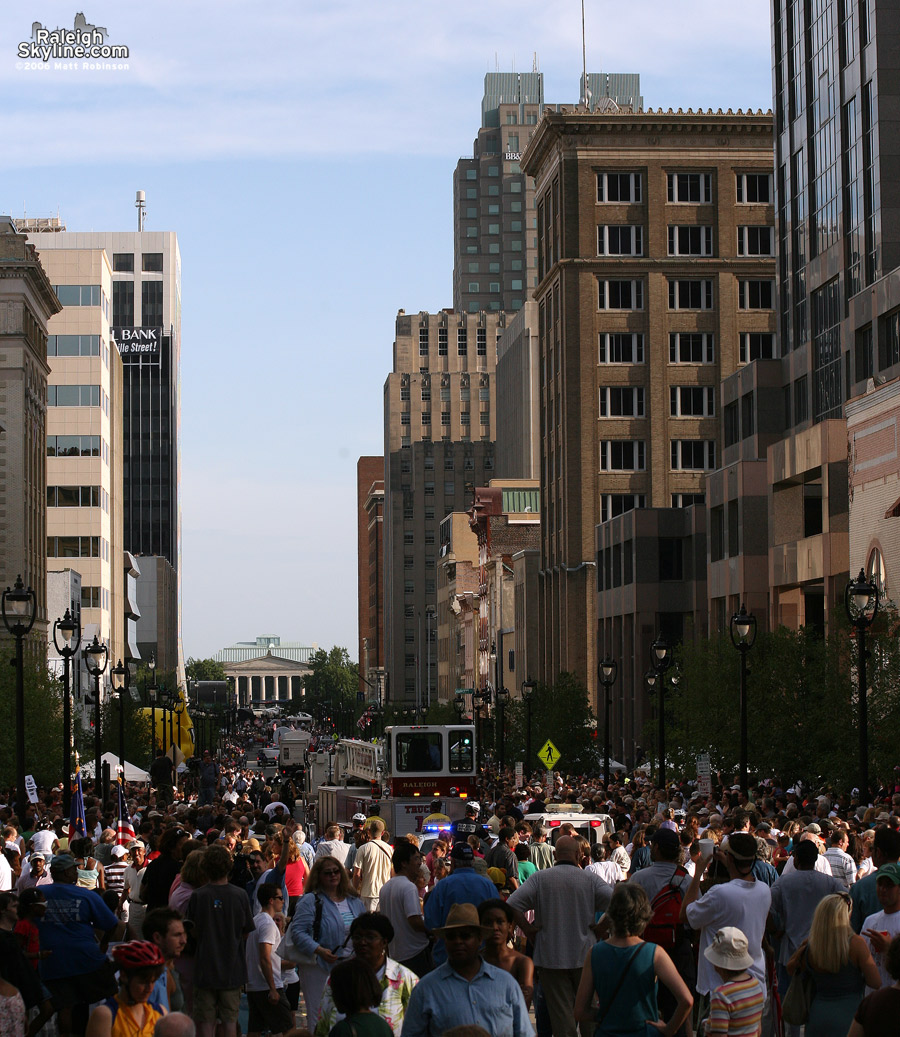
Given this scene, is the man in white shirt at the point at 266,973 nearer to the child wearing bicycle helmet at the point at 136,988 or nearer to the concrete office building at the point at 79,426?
the child wearing bicycle helmet at the point at 136,988

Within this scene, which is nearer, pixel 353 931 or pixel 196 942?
pixel 353 931

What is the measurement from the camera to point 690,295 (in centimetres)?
9919

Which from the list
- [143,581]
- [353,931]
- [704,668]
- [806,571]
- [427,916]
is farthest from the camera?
[143,581]

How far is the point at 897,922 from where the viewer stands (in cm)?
1146

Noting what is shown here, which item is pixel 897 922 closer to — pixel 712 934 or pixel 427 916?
pixel 712 934

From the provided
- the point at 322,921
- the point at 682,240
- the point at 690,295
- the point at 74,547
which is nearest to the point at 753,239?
the point at 682,240

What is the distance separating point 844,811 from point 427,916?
14.5 meters

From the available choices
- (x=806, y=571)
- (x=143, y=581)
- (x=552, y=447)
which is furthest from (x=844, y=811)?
(x=143, y=581)

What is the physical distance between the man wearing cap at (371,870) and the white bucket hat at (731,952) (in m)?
6.36

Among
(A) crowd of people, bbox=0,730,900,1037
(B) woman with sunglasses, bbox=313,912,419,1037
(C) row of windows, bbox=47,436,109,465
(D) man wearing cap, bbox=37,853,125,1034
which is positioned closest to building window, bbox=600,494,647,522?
(C) row of windows, bbox=47,436,109,465

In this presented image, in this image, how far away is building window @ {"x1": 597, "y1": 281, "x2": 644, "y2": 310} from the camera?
326 feet

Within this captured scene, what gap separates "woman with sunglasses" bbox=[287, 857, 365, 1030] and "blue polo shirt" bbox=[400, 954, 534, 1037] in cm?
383

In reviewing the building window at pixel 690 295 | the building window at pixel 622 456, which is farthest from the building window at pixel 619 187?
the building window at pixel 622 456

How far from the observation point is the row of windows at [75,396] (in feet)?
375
